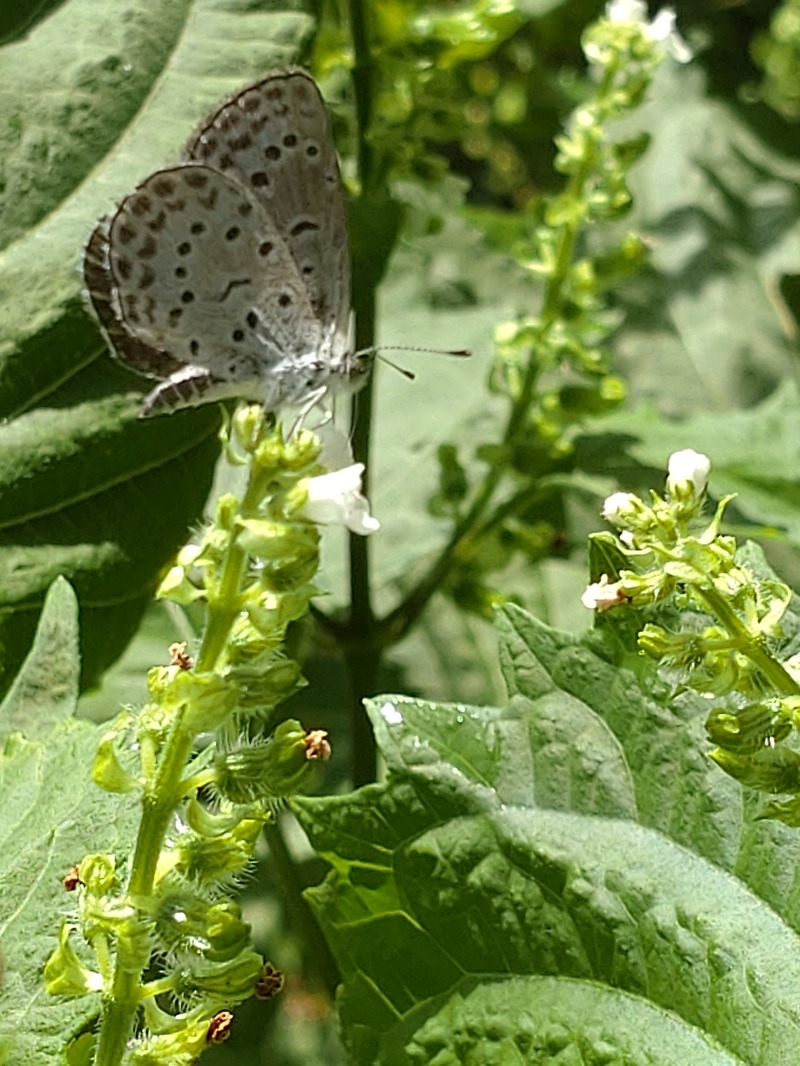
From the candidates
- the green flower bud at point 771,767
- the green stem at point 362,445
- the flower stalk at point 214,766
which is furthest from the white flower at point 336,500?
the green stem at point 362,445

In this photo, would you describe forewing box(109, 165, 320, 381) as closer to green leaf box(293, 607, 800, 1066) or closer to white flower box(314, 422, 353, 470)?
white flower box(314, 422, 353, 470)

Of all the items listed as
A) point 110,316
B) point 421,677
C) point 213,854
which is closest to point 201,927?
point 213,854

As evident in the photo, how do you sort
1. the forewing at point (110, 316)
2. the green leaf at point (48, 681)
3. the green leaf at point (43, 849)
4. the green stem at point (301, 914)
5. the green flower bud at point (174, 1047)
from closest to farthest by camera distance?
the green flower bud at point (174, 1047) < the green leaf at point (43, 849) < the green leaf at point (48, 681) < the forewing at point (110, 316) < the green stem at point (301, 914)

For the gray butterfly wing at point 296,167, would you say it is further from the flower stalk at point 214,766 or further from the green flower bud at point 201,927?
the green flower bud at point 201,927

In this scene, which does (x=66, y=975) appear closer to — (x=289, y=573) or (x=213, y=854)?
(x=213, y=854)

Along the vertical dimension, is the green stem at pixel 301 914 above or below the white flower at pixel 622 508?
below

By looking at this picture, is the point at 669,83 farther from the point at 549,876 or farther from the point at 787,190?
the point at 549,876
